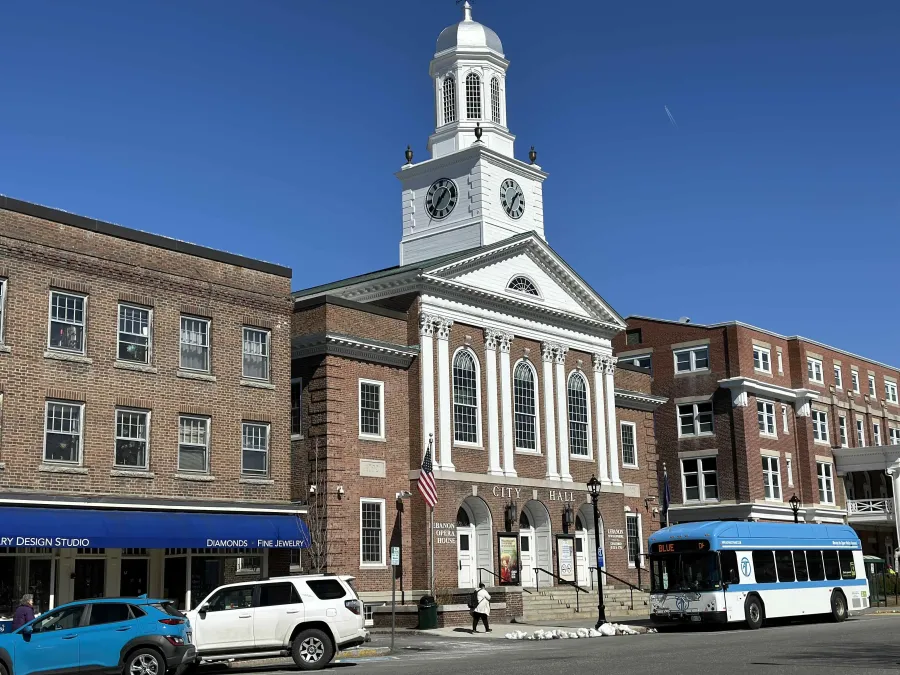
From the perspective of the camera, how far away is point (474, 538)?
42875 mm

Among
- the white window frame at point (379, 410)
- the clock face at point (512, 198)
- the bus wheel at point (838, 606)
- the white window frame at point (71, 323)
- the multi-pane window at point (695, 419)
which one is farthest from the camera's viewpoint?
the multi-pane window at point (695, 419)

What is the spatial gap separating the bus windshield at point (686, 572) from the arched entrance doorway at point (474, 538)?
370 inches

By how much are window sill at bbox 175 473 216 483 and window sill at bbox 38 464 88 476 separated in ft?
10.3

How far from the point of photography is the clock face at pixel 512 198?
49.2m

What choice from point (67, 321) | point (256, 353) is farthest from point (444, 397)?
point (67, 321)

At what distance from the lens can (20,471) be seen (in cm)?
2877

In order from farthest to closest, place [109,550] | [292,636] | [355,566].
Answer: [355,566] < [109,550] < [292,636]

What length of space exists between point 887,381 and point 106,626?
64799mm

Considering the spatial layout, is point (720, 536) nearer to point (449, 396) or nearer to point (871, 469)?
point (449, 396)

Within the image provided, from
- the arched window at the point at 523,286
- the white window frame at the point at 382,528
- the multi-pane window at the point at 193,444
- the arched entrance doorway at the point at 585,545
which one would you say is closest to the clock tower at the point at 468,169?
the arched window at the point at 523,286

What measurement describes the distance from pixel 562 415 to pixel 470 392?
17.5ft

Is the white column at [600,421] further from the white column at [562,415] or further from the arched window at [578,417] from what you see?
the white column at [562,415]

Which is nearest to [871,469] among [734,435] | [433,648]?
[734,435]

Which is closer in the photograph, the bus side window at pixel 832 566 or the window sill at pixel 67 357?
the window sill at pixel 67 357
